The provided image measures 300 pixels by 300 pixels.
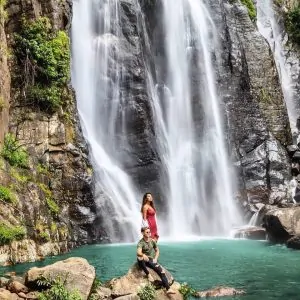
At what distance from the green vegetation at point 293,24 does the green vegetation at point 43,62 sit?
2750cm

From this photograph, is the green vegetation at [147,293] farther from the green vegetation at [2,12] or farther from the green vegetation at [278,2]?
the green vegetation at [278,2]

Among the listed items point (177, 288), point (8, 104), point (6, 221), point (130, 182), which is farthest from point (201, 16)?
point (177, 288)

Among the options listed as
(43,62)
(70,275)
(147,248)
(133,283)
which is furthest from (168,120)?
(70,275)

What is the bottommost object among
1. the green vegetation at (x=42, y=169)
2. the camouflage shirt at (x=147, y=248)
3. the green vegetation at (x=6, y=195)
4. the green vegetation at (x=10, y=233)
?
the camouflage shirt at (x=147, y=248)

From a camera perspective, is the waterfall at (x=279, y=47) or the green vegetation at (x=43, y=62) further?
the waterfall at (x=279, y=47)

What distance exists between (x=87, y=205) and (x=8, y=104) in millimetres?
5586

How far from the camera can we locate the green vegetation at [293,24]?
44562 mm

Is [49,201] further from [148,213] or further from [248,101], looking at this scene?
[248,101]

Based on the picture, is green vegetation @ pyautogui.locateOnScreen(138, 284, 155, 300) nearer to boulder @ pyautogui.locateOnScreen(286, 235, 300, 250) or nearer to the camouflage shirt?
the camouflage shirt

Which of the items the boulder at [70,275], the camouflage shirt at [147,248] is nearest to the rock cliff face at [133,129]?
the boulder at [70,275]

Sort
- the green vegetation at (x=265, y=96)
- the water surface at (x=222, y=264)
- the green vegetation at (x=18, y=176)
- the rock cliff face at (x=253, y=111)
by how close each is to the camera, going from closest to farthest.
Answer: the water surface at (x=222, y=264)
the green vegetation at (x=18, y=176)
the rock cliff face at (x=253, y=111)
the green vegetation at (x=265, y=96)

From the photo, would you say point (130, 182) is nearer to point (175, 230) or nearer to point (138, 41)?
point (175, 230)

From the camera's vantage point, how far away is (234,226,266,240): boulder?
927 inches

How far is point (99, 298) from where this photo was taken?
10.3 m
